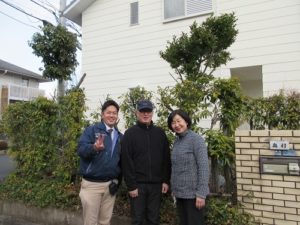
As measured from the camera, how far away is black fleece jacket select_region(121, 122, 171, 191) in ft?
12.0

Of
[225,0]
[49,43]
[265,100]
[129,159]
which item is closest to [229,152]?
[265,100]

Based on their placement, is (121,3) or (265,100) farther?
(121,3)

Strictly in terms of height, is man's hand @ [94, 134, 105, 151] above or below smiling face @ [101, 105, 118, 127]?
below

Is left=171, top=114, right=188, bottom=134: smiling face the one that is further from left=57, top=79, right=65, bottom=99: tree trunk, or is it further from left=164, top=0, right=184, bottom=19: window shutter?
left=164, top=0, right=184, bottom=19: window shutter

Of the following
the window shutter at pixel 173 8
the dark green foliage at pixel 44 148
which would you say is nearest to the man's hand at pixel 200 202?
the dark green foliage at pixel 44 148

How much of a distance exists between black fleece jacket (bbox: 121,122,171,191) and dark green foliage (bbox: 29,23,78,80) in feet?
10.8

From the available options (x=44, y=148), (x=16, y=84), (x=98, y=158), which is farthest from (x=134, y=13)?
(x=16, y=84)

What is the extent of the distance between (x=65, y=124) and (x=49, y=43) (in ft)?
5.45

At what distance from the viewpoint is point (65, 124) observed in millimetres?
5770

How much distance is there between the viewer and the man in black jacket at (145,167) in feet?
12.0

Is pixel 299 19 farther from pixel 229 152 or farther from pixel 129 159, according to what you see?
pixel 129 159

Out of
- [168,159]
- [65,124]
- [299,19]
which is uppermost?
[299,19]

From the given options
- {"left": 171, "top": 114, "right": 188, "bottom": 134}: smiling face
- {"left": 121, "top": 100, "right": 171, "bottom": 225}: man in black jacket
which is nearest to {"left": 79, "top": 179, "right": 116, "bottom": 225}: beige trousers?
{"left": 121, "top": 100, "right": 171, "bottom": 225}: man in black jacket

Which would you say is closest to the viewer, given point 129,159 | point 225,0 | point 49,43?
point 129,159
